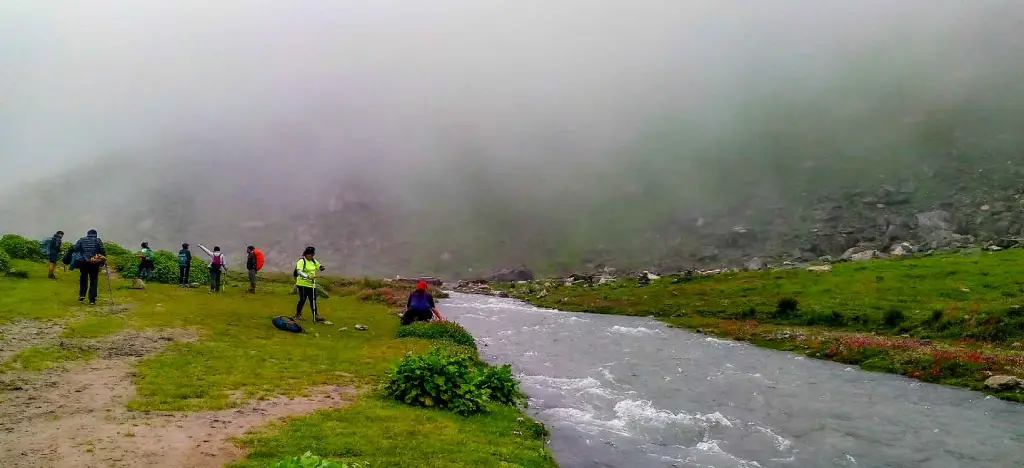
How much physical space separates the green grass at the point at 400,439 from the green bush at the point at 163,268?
41.4 metres

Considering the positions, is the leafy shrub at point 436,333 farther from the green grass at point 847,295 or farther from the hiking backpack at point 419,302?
the green grass at point 847,295

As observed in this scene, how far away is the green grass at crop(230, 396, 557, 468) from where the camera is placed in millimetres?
12375

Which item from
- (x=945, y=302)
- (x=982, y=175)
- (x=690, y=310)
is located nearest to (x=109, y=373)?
(x=690, y=310)

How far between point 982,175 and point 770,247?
2282 inches

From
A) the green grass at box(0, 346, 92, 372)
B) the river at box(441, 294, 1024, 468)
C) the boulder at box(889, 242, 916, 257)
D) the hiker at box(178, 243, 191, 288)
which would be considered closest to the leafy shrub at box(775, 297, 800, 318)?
the river at box(441, 294, 1024, 468)

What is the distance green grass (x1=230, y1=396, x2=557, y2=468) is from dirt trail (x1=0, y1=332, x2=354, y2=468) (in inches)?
32.6

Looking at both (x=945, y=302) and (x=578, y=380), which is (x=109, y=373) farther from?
(x=945, y=302)

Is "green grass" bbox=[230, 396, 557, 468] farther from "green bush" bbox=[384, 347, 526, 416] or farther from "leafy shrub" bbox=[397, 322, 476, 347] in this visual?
"leafy shrub" bbox=[397, 322, 476, 347]

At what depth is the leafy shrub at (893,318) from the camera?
4359 cm

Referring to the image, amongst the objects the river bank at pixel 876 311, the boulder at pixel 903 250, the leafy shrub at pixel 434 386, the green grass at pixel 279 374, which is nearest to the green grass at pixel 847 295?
the river bank at pixel 876 311

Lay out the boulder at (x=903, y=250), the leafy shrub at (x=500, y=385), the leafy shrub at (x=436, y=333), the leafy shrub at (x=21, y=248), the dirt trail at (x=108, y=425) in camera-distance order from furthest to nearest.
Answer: the boulder at (x=903, y=250) → the leafy shrub at (x=21, y=248) → the leafy shrub at (x=436, y=333) → the leafy shrub at (x=500, y=385) → the dirt trail at (x=108, y=425)

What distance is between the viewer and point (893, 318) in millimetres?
43969

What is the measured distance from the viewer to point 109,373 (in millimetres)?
17516

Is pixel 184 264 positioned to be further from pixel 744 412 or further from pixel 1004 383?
pixel 1004 383
